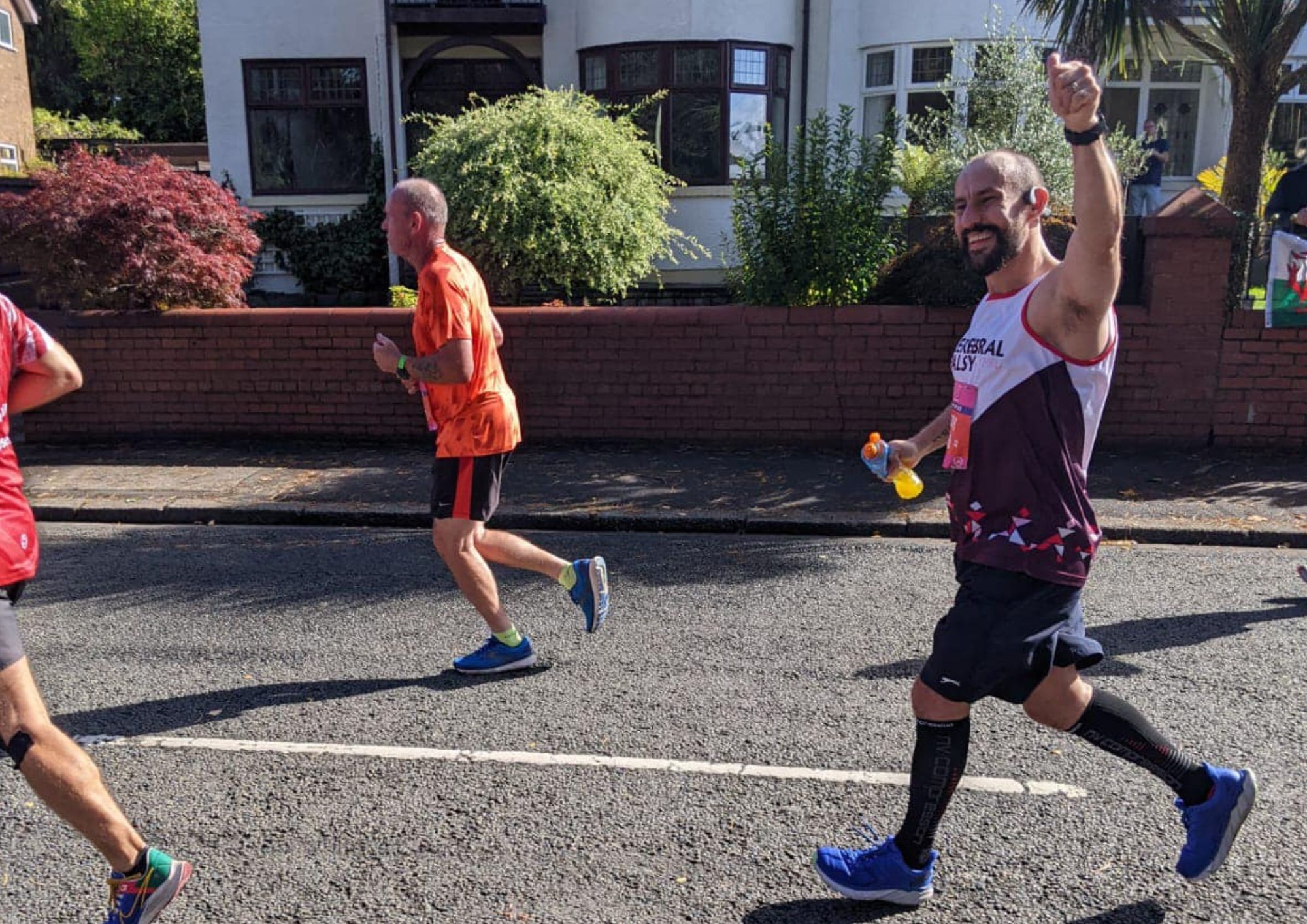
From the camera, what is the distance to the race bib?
2.93 meters

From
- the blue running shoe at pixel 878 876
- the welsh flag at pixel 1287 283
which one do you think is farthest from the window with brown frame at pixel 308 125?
the blue running shoe at pixel 878 876

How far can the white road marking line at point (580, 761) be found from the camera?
12.3ft

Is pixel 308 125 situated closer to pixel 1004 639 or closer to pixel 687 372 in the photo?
pixel 687 372

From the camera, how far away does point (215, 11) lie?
1633 centimetres

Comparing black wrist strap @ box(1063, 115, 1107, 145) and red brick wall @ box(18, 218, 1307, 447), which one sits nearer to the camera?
black wrist strap @ box(1063, 115, 1107, 145)

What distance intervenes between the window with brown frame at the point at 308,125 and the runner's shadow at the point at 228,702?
44.2ft

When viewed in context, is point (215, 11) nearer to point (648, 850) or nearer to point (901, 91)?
point (901, 91)

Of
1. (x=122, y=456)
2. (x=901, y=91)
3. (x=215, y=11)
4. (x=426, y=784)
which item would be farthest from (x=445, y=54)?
(x=426, y=784)

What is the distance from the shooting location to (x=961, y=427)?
9.75 ft

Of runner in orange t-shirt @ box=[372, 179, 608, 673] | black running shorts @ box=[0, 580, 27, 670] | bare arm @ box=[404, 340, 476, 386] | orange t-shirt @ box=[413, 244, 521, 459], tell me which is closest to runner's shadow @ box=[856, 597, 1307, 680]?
runner in orange t-shirt @ box=[372, 179, 608, 673]

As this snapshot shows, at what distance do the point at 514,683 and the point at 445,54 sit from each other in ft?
46.3

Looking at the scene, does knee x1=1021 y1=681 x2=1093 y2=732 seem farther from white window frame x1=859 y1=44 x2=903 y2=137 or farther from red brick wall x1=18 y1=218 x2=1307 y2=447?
white window frame x1=859 y1=44 x2=903 y2=137

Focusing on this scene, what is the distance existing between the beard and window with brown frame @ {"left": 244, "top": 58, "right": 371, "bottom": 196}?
15.3m

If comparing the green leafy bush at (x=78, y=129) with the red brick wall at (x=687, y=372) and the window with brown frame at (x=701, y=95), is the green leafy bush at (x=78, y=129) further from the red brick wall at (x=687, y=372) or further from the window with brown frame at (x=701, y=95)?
the red brick wall at (x=687, y=372)
